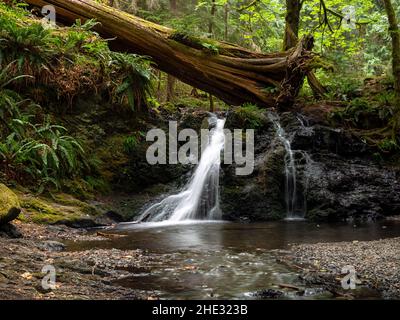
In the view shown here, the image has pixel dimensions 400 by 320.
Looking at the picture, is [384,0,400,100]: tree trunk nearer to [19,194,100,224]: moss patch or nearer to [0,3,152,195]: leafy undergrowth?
[0,3,152,195]: leafy undergrowth

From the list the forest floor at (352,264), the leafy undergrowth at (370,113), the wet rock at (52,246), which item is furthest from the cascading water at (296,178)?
the wet rock at (52,246)

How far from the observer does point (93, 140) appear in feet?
31.7

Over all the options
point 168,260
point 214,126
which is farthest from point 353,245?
point 214,126

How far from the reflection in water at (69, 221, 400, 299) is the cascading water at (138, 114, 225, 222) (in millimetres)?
562

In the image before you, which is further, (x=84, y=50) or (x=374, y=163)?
(x=374, y=163)

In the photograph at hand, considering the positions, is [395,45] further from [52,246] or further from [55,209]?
[52,246]

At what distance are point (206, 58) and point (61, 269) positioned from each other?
8236 mm

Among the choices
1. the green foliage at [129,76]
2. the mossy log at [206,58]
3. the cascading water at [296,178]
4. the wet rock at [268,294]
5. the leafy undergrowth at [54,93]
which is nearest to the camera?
the wet rock at [268,294]

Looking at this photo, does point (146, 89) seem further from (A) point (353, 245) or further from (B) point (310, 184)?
(A) point (353, 245)

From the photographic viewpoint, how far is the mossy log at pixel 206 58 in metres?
11.0

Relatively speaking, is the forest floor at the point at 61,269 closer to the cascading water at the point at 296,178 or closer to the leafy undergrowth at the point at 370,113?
the cascading water at the point at 296,178

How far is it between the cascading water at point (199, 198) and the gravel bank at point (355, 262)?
3624mm
